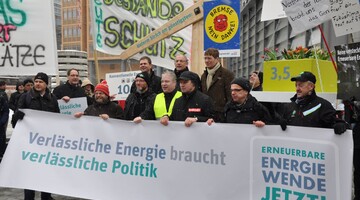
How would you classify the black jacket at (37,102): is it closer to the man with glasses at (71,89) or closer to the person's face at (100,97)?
the person's face at (100,97)

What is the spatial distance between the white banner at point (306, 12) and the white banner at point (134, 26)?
270cm

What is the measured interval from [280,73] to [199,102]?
1310mm

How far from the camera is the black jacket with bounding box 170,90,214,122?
440cm

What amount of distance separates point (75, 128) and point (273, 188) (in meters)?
2.34

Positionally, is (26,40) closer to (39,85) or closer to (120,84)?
(39,85)

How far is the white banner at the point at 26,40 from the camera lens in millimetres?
5826

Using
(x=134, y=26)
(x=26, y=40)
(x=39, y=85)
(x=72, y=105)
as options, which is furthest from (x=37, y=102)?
(x=134, y=26)

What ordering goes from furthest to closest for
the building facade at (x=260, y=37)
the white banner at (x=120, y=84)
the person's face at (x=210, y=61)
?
1. the building facade at (x=260, y=37)
2. the white banner at (x=120, y=84)
3. the person's face at (x=210, y=61)

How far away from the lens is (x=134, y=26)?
25.6 feet

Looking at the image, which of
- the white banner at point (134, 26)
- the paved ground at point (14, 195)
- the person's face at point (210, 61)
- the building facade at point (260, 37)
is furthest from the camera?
the building facade at point (260, 37)

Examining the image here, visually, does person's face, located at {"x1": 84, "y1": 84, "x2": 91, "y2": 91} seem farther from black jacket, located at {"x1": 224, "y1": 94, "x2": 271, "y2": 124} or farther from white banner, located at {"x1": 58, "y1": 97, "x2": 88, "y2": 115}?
black jacket, located at {"x1": 224, "y1": 94, "x2": 271, "y2": 124}

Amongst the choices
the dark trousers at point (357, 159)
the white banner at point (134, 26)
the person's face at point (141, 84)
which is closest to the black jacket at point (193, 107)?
the person's face at point (141, 84)

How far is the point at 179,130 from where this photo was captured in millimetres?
4305

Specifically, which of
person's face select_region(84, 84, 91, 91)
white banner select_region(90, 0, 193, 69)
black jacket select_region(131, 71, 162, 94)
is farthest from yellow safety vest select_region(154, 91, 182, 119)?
person's face select_region(84, 84, 91, 91)
